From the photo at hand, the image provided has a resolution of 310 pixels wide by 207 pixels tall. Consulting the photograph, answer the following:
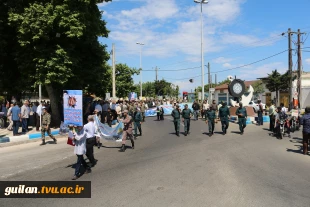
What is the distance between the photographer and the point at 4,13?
17734 mm

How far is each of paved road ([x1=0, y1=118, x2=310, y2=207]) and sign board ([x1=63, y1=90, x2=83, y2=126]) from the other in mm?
1361

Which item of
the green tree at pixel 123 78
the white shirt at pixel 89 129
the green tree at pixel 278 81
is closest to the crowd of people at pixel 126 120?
the white shirt at pixel 89 129

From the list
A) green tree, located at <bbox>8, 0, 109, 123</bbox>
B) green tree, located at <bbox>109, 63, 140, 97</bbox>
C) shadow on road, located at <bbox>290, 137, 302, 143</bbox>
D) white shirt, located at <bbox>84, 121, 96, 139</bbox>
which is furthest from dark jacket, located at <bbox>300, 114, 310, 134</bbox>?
green tree, located at <bbox>109, 63, 140, 97</bbox>

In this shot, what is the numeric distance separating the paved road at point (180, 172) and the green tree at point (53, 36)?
565 cm

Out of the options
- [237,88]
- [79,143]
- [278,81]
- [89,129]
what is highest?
[278,81]

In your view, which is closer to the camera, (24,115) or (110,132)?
(110,132)

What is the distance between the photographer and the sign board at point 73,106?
37.6 ft

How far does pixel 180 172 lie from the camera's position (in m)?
7.67

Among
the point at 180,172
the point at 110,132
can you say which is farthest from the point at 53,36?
the point at 180,172

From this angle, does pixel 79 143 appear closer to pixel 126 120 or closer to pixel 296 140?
pixel 126 120

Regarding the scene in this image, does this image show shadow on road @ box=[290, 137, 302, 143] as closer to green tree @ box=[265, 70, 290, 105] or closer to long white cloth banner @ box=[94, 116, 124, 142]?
long white cloth banner @ box=[94, 116, 124, 142]

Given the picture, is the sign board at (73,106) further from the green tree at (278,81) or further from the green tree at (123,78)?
the green tree at (278,81)

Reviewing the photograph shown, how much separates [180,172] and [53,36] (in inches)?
550

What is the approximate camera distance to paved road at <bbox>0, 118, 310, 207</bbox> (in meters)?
5.68
